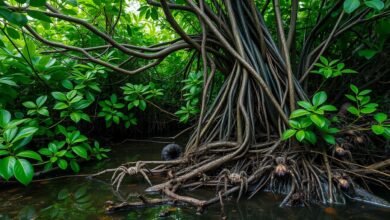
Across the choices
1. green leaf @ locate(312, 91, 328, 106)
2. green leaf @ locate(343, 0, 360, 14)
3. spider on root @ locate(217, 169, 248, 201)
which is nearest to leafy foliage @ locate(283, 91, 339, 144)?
green leaf @ locate(312, 91, 328, 106)

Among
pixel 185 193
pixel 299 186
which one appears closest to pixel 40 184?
pixel 185 193

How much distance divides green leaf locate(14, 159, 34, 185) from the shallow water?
20 centimetres

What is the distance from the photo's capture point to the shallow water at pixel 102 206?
1.33 m

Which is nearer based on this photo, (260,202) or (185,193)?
(260,202)

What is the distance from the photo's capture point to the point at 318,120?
142 cm

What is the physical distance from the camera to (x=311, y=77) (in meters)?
2.62

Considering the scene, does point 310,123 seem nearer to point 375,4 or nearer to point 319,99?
point 319,99

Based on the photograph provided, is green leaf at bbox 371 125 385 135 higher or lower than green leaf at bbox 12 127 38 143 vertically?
higher

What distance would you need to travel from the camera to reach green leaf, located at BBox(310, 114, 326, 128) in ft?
4.59

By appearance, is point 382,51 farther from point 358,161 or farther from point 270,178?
point 270,178

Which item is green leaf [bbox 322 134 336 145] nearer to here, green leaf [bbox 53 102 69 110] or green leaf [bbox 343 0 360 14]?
green leaf [bbox 343 0 360 14]

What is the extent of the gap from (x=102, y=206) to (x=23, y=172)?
1.35 ft

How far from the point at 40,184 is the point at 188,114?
1.29 m

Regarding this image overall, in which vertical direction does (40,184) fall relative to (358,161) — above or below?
below
